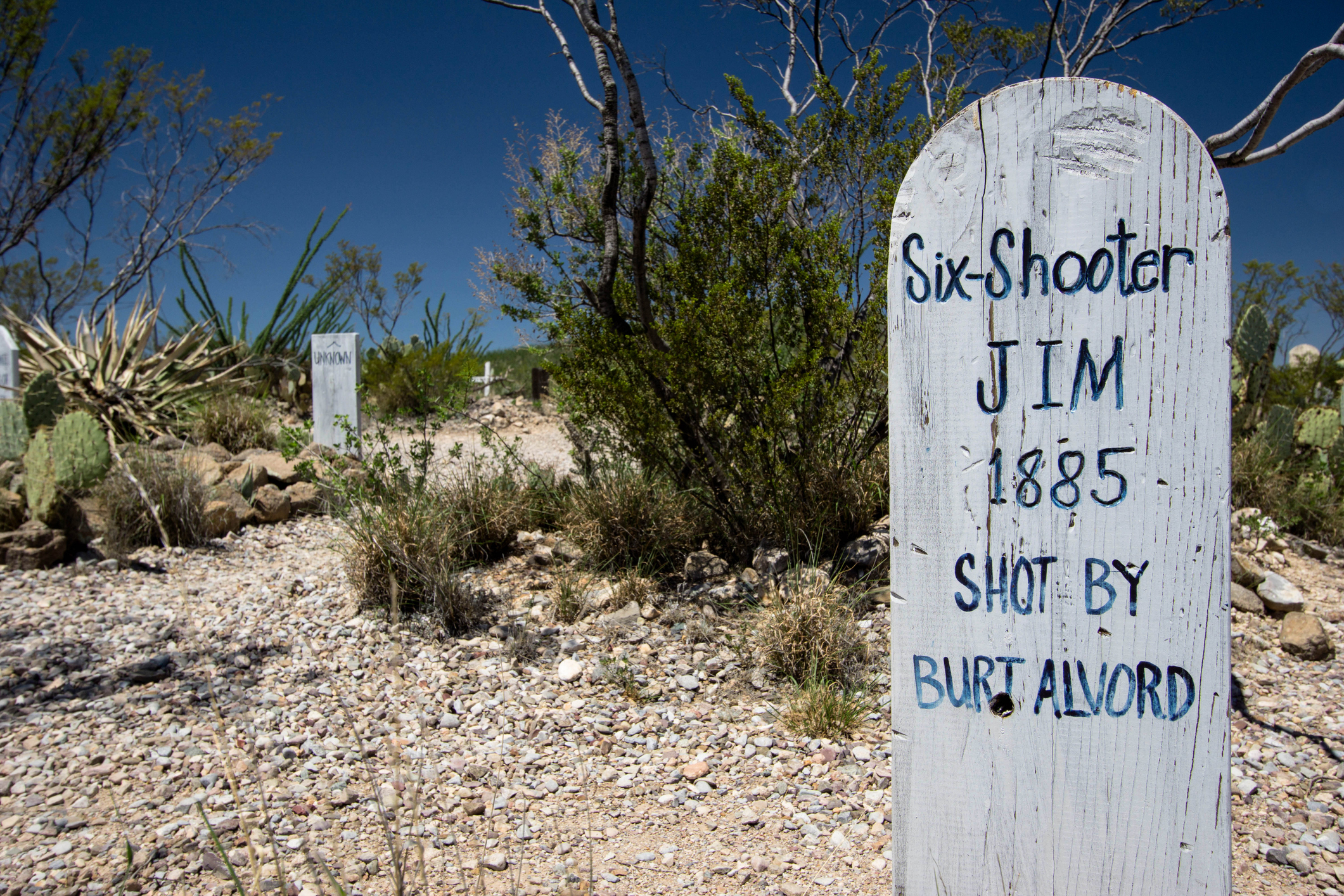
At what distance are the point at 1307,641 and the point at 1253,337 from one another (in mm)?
3876

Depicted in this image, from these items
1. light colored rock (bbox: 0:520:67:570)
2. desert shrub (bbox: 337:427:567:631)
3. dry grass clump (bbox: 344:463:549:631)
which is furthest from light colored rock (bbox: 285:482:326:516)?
light colored rock (bbox: 0:520:67:570)

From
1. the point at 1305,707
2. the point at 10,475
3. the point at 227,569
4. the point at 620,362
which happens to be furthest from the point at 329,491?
the point at 1305,707

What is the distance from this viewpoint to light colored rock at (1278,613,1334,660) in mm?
3641

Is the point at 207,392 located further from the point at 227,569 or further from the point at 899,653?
the point at 899,653

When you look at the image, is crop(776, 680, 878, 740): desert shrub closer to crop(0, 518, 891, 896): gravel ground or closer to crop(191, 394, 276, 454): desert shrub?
crop(0, 518, 891, 896): gravel ground

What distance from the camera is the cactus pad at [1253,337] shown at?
6531mm

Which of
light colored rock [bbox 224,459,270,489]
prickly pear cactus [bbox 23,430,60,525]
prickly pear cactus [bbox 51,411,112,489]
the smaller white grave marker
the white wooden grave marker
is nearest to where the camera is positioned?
prickly pear cactus [bbox 23,430,60,525]

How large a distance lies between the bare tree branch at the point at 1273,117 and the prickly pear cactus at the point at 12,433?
7.61 m

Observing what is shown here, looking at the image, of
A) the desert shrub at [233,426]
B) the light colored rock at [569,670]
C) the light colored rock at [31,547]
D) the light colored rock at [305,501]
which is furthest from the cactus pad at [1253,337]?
the desert shrub at [233,426]

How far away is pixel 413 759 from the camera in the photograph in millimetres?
2701

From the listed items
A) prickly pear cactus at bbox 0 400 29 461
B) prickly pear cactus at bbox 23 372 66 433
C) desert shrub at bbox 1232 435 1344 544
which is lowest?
desert shrub at bbox 1232 435 1344 544

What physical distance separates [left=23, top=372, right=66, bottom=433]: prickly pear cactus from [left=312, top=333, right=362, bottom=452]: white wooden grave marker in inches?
87.2

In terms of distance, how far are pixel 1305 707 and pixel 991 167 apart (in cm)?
308

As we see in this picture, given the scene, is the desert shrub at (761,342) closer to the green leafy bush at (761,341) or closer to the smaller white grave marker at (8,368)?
the green leafy bush at (761,341)
